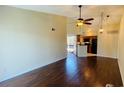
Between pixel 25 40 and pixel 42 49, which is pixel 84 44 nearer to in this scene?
pixel 42 49

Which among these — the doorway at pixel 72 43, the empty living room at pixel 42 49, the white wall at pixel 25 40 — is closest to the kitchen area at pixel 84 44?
the doorway at pixel 72 43

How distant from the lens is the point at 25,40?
528 cm

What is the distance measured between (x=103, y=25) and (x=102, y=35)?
2.52 feet

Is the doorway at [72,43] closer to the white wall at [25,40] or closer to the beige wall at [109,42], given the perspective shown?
the beige wall at [109,42]

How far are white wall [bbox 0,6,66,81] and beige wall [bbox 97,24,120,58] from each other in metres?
4.10

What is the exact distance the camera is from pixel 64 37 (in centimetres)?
829

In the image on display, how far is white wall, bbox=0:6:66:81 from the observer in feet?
14.6

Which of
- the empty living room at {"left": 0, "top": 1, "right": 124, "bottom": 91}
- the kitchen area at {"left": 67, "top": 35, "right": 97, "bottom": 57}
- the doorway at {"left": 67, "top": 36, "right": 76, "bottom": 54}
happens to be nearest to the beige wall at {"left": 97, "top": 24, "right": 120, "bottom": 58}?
the kitchen area at {"left": 67, "top": 35, "right": 97, "bottom": 57}

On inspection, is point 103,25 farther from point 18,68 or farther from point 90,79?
point 18,68

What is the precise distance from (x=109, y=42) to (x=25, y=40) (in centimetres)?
660

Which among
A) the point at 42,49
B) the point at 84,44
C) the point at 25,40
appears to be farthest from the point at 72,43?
the point at 25,40

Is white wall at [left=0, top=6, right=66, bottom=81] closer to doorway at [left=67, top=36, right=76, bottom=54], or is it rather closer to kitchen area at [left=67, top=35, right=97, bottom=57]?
kitchen area at [left=67, top=35, right=97, bottom=57]

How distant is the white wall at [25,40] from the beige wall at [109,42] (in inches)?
161
